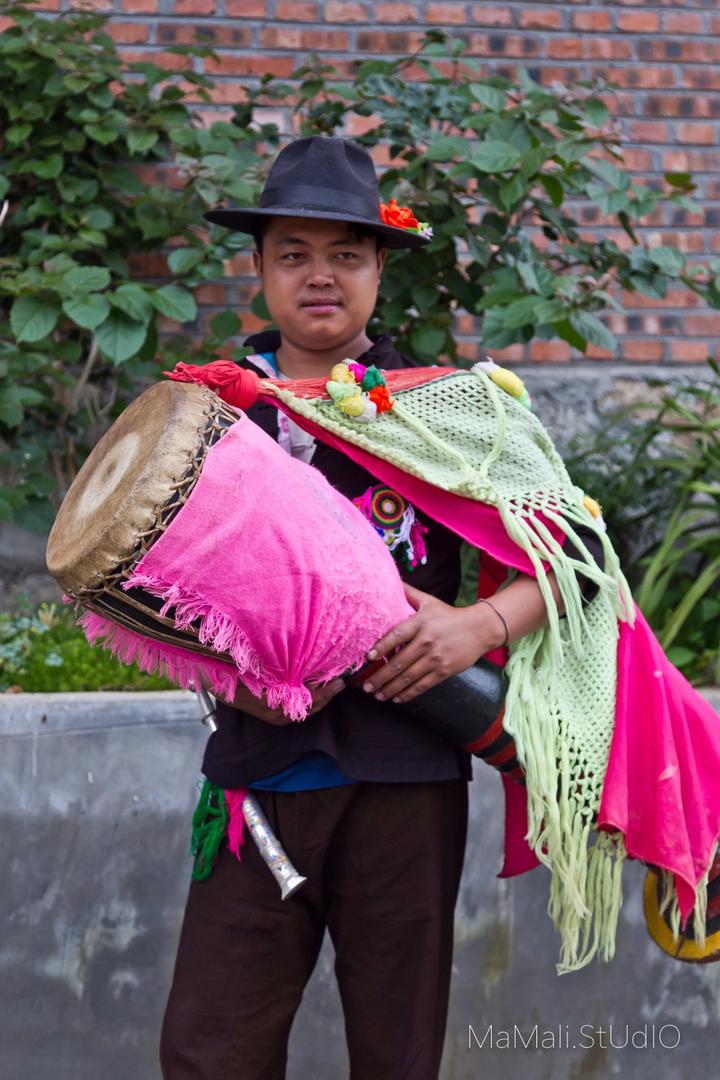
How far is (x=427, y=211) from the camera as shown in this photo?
143 inches

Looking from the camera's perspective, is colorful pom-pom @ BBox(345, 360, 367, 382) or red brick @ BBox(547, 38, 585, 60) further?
red brick @ BBox(547, 38, 585, 60)

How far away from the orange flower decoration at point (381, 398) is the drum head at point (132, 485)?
27cm

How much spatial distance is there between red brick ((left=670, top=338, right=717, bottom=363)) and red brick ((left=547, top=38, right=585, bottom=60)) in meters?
0.95

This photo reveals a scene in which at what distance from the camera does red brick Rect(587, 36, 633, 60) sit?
4184mm

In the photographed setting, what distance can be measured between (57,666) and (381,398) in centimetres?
162

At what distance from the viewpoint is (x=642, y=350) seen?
166 inches

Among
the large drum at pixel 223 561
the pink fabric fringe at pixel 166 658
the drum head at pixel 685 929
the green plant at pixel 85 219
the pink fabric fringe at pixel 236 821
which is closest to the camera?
the large drum at pixel 223 561

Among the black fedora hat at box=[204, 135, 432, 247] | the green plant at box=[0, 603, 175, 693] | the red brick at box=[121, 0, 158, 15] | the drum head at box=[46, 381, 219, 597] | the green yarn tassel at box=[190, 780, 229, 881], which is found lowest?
the green plant at box=[0, 603, 175, 693]

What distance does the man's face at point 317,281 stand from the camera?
222 centimetres

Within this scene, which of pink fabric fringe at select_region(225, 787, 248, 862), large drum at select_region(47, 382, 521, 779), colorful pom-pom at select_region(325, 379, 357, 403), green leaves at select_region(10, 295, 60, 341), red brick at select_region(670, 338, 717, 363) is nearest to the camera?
large drum at select_region(47, 382, 521, 779)

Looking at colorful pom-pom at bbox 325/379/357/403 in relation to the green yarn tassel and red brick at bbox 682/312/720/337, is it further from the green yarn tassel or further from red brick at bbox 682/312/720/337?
red brick at bbox 682/312/720/337

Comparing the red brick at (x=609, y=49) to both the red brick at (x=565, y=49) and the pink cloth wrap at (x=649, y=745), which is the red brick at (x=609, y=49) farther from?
the pink cloth wrap at (x=649, y=745)

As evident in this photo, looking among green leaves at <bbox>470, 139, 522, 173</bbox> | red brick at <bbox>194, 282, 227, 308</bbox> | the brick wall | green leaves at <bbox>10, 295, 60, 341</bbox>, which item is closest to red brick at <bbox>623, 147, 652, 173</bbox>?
the brick wall

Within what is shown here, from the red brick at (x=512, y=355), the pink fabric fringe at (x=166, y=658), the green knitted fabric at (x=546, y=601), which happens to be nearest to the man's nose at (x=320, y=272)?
the green knitted fabric at (x=546, y=601)
